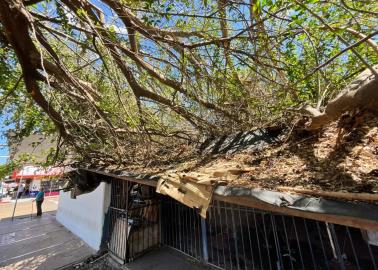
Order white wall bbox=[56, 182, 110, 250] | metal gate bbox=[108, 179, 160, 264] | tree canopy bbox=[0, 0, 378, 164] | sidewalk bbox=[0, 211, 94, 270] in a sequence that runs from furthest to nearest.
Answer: white wall bbox=[56, 182, 110, 250] → sidewalk bbox=[0, 211, 94, 270] → metal gate bbox=[108, 179, 160, 264] → tree canopy bbox=[0, 0, 378, 164]

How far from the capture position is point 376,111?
3139 millimetres

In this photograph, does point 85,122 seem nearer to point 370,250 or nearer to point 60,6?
point 60,6

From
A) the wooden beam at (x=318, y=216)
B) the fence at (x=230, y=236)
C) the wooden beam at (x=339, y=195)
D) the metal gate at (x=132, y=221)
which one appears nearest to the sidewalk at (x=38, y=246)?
the metal gate at (x=132, y=221)

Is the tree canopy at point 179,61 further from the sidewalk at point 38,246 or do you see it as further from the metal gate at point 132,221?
the sidewalk at point 38,246

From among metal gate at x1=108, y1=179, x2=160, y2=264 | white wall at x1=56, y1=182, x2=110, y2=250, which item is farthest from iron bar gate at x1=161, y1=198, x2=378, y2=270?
white wall at x1=56, y1=182, x2=110, y2=250

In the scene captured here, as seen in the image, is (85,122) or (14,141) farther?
(14,141)

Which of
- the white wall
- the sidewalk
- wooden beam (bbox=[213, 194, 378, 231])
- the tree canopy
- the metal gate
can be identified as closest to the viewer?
wooden beam (bbox=[213, 194, 378, 231])

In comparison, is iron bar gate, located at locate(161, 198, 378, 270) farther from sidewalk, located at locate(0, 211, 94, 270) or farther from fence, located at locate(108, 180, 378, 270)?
sidewalk, located at locate(0, 211, 94, 270)

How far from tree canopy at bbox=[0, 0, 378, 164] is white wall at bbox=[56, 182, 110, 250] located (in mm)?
2669

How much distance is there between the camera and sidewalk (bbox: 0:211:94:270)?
7.67 meters

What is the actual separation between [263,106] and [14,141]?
7592mm

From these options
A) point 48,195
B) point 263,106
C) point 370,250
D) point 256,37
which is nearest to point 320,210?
point 370,250

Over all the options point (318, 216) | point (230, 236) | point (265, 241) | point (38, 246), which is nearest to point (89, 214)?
point (38, 246)

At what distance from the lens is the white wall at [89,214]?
8180 mm
